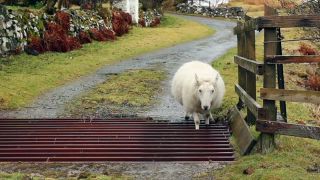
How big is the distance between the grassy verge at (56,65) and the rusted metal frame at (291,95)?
21.6ft

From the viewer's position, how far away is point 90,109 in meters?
11.2

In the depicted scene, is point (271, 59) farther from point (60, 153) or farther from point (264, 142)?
point (60, 153)

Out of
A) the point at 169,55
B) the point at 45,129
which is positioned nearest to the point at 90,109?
the point at 45,129

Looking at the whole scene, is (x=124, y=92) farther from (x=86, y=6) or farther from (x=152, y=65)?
(x=86, y=6)

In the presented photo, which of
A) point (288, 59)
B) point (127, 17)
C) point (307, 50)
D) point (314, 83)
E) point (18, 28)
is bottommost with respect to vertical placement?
point (314, 83)

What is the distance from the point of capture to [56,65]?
660 inches

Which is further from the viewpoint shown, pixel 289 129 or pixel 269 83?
pixel 269 83

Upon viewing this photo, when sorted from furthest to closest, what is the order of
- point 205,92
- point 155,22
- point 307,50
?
point 155,22 < point 307,50 < point 205,92

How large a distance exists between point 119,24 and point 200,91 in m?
20.4

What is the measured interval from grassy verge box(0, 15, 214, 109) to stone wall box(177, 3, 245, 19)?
23.3 meters

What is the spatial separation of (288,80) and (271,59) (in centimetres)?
877

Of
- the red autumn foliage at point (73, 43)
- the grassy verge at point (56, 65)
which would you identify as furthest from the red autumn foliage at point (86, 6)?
the red autumn foliage at point (73, 43)

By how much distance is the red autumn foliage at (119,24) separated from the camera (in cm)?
2761

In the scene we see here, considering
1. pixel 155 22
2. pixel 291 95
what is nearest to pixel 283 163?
pixel 291 95
